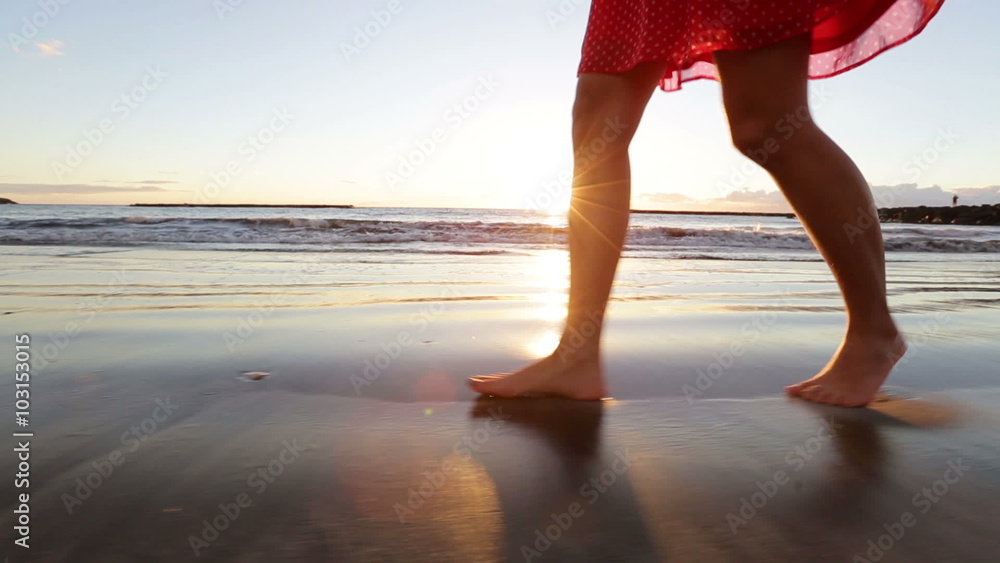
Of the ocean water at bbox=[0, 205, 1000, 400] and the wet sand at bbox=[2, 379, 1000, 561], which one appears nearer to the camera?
the wet sand at bbox=[2, 379, 1000, 561]

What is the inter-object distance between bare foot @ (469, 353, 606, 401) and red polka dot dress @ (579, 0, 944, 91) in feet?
2.14

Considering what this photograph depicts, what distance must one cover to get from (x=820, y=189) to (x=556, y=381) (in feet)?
2.26

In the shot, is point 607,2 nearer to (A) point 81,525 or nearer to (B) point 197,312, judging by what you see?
(A) point 81,525

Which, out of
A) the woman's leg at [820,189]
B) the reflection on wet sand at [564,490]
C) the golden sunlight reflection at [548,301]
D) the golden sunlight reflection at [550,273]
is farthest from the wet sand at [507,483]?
the golden sunlight reflection at [550,273]

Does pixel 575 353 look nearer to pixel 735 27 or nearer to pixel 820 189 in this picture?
pixel 820 189

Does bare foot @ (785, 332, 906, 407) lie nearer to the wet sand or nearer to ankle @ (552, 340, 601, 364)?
the wet sand

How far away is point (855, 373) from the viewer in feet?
4.60

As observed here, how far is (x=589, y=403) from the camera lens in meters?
1.35

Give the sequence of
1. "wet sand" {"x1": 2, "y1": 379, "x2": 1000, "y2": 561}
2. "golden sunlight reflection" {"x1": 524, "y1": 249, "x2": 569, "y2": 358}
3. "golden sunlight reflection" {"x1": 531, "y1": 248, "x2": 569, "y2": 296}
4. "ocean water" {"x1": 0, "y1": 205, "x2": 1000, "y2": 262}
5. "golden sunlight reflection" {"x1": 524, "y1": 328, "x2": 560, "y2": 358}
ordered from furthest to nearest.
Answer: "ocean water" {"x1": 0, "y1": 205, "x2": 1000, "y2": 262}, "golden sunlight reflection" {"x1": 531, "y1": 248, "x2": 569, "y2": 296}, "golden sunlight reflection" {"x1": 524, "y1": 249, "x2": 569, "y2": 358}, "golden sunlight reflection" {"x1": 524, "y1": 328, "x2": 560, "y2": 358}, "wet sand" {"x1": 2, "y1": 379, "x2": 1000, "y2": 561}

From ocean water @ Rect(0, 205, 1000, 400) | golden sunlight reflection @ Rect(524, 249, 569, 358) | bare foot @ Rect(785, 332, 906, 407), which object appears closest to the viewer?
bare foot @ Rect(785, 332, 906, 407)

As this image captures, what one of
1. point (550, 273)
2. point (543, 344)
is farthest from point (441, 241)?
point (543, 344)

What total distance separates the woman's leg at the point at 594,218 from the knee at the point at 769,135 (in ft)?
0.77

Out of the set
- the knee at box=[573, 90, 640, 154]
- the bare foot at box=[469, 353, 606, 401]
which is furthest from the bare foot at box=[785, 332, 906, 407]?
the knee at box=[573, 90, 640, 154]

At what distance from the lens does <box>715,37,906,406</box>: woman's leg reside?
1300 millimetres
